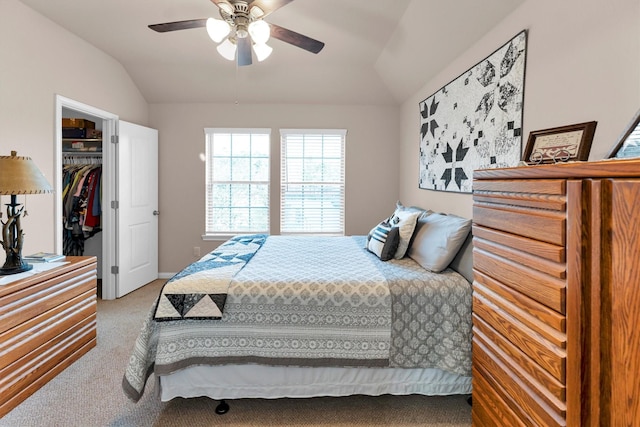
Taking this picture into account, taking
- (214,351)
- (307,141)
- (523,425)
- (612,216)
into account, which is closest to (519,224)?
(612,216)

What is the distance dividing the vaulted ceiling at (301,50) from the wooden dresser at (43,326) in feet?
6.95

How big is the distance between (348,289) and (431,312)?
468 millimetres

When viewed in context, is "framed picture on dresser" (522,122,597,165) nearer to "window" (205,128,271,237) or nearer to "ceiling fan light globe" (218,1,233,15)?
"ceiling fan light globe" (218,1,233,15)

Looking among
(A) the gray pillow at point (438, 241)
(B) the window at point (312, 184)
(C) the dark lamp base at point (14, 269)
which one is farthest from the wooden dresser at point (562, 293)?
(B) the window at point (312, 184)

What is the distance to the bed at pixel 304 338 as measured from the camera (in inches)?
69.4

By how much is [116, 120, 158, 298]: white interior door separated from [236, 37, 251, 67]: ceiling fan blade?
1.97 meters

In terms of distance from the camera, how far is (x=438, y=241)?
2.15m

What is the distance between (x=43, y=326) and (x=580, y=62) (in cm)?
330

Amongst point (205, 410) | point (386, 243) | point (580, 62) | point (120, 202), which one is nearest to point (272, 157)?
point (120, 202)

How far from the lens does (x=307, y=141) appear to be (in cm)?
452

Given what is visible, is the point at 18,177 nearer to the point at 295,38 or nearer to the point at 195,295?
the point at 195,295

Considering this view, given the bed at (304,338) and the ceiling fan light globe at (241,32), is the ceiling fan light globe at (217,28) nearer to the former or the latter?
the ceiling fan light globe at (241,32)

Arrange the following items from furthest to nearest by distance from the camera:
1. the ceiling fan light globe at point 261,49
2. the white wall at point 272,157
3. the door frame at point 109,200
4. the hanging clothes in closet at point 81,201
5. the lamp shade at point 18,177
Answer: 1. the white wall at point 272,157
2. the hanging clothes in closet at point 81,201
3. the door frame at point 109,200
4. the ceiling fan light globe at point 261,49
5. the lamp shade at point 18,177

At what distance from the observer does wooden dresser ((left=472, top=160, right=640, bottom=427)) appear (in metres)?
0.74
